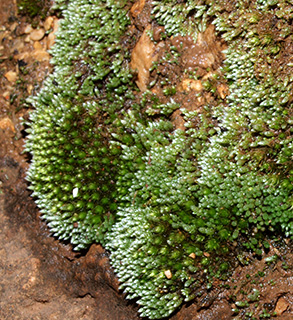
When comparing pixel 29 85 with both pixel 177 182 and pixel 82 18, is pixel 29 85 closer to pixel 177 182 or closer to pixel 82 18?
pixel 82 18

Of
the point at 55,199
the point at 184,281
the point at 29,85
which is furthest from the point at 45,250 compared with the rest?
the point at 29,85

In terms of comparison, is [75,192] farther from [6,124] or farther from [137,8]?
A: [137,8]

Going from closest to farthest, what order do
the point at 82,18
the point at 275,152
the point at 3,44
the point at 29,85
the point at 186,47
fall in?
the point at 275,152 < the point at 186,47 < the point at 82,18 < the point at 29,85 < the point at 3,44

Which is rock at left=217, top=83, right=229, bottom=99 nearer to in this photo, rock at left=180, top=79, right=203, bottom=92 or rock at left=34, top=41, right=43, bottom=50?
rock at left=180, top=79, right=203, bottom=92

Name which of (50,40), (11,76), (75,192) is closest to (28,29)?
(50,40)

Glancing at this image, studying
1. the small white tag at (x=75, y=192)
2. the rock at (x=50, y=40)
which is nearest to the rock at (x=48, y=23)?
the rock at (x=50, y=40)

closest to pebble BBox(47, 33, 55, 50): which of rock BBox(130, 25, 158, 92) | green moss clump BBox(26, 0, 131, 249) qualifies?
green moss clump BBox(26, 0, 131, 249)

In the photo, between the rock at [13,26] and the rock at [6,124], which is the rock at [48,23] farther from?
the rock at [6,124]
